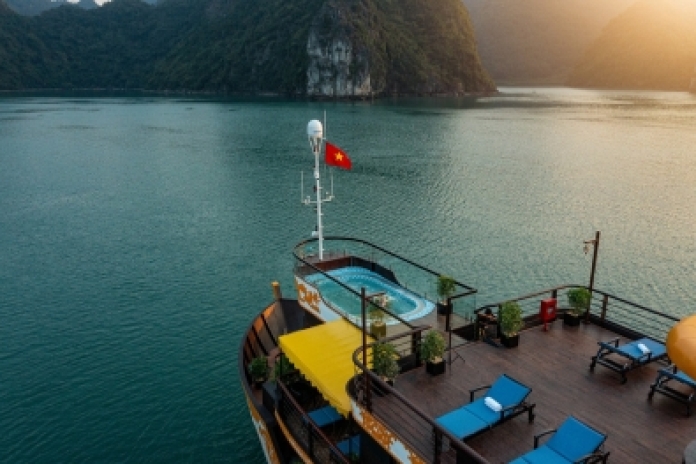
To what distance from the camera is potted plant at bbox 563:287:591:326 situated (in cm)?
1346

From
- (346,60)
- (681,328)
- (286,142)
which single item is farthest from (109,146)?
(346,60)

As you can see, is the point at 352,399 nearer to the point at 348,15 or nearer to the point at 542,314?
the point at 542,314

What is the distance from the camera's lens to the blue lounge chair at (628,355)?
37.2ft

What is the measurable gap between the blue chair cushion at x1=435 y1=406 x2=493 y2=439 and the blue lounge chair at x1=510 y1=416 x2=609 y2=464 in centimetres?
95

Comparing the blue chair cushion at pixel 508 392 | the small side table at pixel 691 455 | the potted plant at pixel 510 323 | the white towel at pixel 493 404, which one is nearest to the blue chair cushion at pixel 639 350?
the potted plant at pixel 510 323

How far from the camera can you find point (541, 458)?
8.42 meters

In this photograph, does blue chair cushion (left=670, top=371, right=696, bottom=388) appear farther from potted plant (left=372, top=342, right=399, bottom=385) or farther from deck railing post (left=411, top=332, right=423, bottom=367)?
potted plant (left=372, top=342, right=399, bottom=385)

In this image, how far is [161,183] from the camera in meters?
55.8

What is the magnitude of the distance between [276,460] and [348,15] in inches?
8156

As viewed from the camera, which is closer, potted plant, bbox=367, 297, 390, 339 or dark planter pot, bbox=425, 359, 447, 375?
dark planter pot, bbox=425, 359, 447, 375

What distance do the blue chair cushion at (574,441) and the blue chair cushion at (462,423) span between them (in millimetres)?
1242

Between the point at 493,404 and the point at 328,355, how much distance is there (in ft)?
13.7

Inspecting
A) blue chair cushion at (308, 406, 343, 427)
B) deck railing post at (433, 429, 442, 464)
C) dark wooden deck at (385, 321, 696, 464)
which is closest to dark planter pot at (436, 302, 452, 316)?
dark wooden deck at (385, 321, 696, 464)

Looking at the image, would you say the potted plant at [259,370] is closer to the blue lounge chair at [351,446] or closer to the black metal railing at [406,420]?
the blue lounge chair at [351,446]
